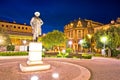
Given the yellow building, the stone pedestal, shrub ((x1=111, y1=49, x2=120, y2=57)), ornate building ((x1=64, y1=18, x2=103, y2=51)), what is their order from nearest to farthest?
the stone pedestal < shrub ((x1=111, y1=49, x2=120, y2=57)) < the yellow building < ornate building ((x1=64, y1=18, x2=103, y2=51))

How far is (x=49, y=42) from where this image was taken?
42781mm

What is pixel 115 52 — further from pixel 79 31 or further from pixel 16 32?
pixel 16 32

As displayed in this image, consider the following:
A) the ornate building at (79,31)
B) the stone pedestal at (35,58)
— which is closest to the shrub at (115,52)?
the stone pedestal at (35,58)

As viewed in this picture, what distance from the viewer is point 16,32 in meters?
65.1

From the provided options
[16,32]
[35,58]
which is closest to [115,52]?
[35,58]

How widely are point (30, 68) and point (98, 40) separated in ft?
84.8

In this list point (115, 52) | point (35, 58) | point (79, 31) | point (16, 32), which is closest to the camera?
point (35, 58)

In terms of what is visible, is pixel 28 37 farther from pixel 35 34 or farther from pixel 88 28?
pixel 35 34

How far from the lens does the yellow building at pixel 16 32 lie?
59.7 metres

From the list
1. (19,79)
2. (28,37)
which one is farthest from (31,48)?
(28,37)

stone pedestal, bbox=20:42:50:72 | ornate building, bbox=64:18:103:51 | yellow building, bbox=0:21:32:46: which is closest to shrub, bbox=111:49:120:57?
stone pedestal, bbox=20:42:50:72

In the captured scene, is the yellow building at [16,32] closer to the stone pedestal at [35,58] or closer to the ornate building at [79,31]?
the ornate building at [79,31]

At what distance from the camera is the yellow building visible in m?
59.7

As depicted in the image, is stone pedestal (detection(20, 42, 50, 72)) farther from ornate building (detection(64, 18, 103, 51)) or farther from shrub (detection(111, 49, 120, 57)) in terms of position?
ornate building (detection(64, 18, 103, 51))
